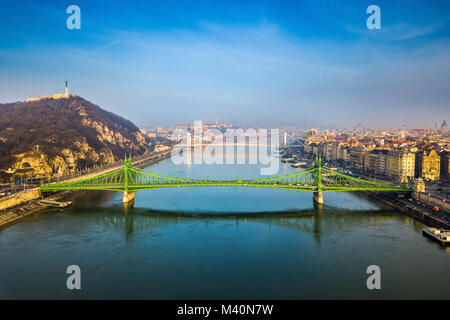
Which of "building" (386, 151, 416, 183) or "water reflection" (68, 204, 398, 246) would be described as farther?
"building" (386, 151, 416, 183)

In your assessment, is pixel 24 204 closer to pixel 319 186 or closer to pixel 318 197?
pixel 319 186

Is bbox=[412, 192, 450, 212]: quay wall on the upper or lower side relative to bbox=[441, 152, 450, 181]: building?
lower

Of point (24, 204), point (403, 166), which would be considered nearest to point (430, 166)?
point (403, 166)

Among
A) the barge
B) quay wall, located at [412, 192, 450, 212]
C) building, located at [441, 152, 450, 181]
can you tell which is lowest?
the barge

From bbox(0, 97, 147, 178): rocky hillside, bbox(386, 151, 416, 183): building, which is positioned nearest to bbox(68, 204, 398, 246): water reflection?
bbox(386, 151, 416, 183): building

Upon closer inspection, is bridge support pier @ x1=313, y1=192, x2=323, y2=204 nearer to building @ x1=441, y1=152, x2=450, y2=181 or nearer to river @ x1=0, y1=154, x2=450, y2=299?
river @ x1=0, y1=154, x2=450, y2=299
